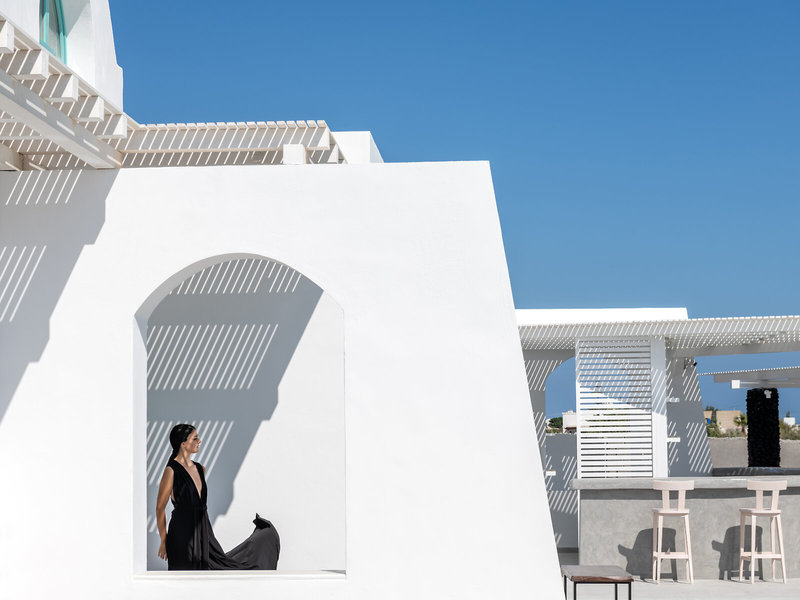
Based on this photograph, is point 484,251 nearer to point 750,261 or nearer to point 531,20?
point 531,20

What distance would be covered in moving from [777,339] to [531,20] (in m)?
25.1

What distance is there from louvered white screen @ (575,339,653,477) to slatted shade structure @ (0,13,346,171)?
17.5 ft

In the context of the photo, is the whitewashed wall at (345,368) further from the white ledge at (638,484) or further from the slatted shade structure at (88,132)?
the white ledge at (638,484)

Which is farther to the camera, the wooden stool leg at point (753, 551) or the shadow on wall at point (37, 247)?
the wooden stool leg at point (753, 551)

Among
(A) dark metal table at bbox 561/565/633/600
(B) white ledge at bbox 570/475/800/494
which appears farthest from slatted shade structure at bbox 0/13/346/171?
(B) white ledge at bbox 570/475/800/494

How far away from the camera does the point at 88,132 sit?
7676 millimetres

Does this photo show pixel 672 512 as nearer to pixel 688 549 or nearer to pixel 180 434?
pixel 688 549

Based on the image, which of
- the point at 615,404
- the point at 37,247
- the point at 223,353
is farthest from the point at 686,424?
the point at 37,247

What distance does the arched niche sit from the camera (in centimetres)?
992

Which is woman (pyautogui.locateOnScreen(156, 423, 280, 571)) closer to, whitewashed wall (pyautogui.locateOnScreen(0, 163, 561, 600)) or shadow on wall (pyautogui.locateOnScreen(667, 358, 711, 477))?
whitewashed wall (pyautogui.locateOnScreen(0, 163, 561, 600))

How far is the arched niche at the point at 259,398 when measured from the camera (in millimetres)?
9922

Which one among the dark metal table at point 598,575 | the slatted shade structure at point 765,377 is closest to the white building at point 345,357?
the dark metal table at point 598,575

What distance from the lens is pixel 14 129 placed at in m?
7.45

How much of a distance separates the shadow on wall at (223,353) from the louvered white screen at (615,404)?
4.94 m
